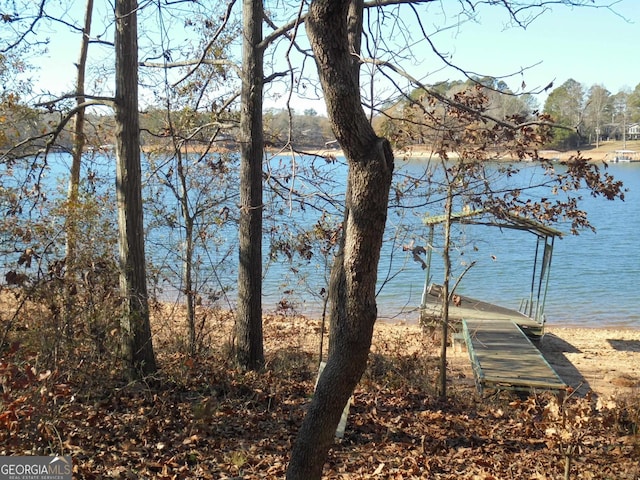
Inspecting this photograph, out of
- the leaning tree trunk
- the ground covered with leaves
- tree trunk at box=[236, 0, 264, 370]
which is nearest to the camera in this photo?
the leaning tree trunk

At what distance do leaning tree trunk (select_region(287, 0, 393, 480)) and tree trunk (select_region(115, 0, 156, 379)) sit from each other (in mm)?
3751

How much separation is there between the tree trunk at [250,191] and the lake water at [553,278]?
4.25m

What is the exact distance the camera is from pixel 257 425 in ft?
21.4

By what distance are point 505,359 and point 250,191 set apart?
538 centimetres

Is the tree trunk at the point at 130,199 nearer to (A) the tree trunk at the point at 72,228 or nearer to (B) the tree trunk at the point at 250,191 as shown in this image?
(A) the tree trunk at the point at 72,228

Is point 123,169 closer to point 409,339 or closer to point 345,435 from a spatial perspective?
point 345,435

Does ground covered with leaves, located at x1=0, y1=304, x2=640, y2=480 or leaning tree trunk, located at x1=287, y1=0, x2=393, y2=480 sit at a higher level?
leaning tree trunk, located at x1=287, y1=0, x2=393, y2=480

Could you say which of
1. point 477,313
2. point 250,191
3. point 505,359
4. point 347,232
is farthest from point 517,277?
point 347,232

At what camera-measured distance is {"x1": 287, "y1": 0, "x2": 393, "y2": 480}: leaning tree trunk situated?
3.50 m

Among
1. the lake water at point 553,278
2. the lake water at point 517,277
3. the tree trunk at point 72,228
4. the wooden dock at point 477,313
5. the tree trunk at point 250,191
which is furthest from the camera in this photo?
the lake water at point 553,278
